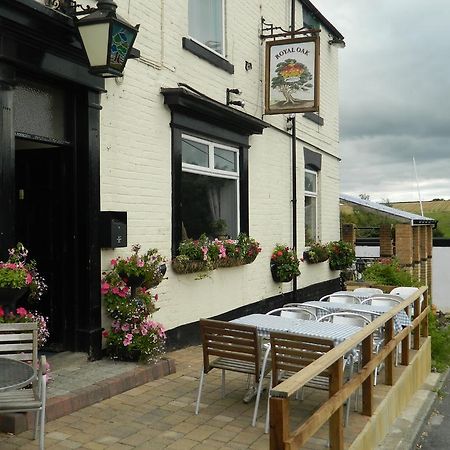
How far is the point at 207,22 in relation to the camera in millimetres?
8211

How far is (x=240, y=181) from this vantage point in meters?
8.80

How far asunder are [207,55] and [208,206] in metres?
2.02

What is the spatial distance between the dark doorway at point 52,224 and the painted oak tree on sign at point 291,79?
14.4 ft

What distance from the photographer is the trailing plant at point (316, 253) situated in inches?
444

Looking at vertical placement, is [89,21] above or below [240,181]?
above

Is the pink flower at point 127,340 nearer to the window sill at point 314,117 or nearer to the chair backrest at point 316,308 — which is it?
the chair backrest at point 316,308

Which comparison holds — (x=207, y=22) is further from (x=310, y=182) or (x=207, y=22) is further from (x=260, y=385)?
(x=260, y=385)

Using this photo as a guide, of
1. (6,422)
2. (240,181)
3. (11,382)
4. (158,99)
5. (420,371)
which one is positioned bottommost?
(420,371)

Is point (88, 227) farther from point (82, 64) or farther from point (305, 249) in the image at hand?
point (305, 249)

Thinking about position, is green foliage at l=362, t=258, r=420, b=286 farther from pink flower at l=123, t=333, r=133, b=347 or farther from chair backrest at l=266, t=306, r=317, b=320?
pink flower at l=123, t=333, r=133, b=347

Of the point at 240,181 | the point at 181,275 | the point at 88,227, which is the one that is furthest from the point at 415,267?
the point at 88,227

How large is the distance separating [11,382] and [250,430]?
1.90m

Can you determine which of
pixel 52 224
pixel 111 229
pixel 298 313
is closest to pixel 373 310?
pixel 298 313

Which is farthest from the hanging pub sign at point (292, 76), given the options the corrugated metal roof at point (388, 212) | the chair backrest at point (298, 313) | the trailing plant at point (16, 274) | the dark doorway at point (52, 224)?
the corrugated metal roof at point (388, 212)
